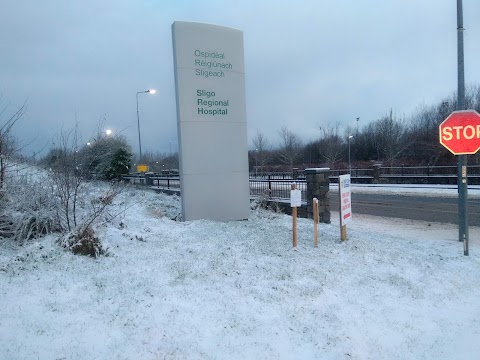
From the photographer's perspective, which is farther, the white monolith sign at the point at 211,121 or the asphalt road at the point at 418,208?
the asphalt road at the point at 418,208

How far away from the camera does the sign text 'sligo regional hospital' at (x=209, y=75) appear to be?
1013 cm

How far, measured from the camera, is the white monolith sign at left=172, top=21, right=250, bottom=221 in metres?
9.98

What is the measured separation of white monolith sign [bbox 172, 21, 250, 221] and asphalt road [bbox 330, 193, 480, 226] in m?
7.09

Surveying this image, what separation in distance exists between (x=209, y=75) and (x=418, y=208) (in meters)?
10.9

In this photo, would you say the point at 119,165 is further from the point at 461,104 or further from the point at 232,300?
the point at 232,300

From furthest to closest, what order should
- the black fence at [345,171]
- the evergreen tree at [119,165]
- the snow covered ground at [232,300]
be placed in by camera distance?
the evergreen tree at [119,165], the black fence at [345,171], the snow covered ground at [232,300]

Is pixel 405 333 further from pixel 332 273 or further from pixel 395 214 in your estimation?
pixel 395 214

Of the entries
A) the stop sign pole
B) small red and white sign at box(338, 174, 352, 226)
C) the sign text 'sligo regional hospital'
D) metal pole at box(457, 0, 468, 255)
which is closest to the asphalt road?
metal pole at box(457, 0, 468, 255)

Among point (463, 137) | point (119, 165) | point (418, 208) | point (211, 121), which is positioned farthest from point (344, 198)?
point (119, 165)

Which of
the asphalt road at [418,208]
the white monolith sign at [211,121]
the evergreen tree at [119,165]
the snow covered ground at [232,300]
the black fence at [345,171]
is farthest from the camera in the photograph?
the evergreen tree at [119,165]

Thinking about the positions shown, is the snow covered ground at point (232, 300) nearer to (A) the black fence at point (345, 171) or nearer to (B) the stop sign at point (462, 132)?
(B) the stop sign at point (462, 132)

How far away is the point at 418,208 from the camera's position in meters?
16.0

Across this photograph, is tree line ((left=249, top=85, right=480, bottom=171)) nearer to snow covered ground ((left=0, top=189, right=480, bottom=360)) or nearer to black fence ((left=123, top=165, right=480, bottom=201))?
black fence ((left=123, top=165, right=480, bottom=201))

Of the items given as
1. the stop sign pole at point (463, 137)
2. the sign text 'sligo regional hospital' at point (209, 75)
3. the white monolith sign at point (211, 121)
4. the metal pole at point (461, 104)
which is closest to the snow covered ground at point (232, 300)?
the metal pole at point (461, 104)
